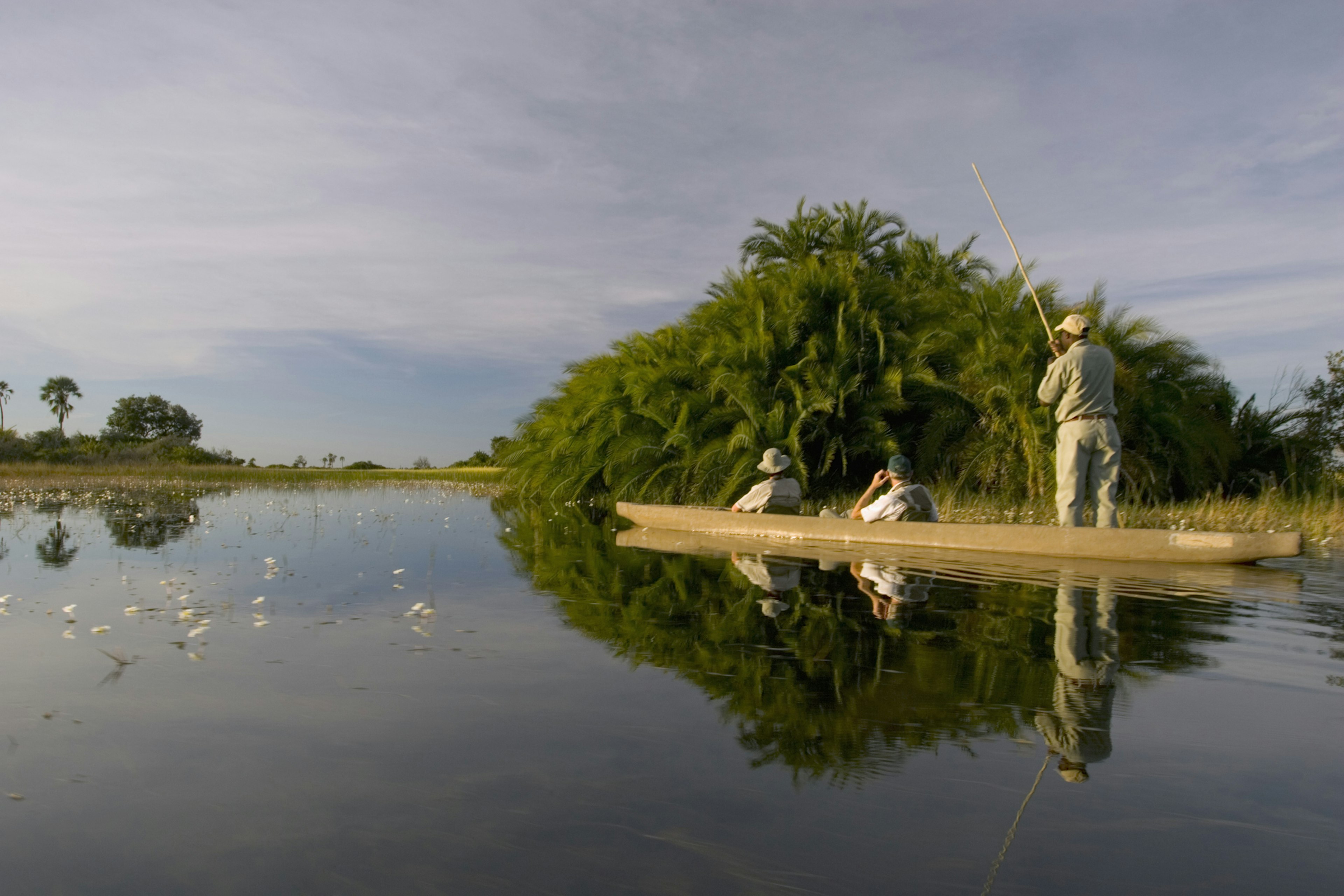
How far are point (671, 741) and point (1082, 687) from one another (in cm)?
206

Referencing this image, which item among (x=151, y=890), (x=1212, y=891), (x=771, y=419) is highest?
(x=771, y=419)

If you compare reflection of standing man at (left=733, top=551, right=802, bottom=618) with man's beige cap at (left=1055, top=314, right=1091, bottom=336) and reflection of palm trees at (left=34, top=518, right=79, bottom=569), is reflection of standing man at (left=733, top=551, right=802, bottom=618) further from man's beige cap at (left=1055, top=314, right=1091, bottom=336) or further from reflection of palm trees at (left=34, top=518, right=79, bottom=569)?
reflection of palm trees at (left=34, top=518, right=79, bottom=569)

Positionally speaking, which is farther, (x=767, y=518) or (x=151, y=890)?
(x=767, y=518)

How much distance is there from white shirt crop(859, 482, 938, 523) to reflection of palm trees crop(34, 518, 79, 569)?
909 centimetres

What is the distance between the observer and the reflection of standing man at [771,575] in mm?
6520

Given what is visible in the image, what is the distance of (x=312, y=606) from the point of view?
648 centimetres

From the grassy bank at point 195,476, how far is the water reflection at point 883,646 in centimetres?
2613

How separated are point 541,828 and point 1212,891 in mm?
1832

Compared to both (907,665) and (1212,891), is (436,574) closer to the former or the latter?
(907,665)

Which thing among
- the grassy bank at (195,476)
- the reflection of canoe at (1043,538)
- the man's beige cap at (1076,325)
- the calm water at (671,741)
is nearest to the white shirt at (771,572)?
the calm water at (671,741)

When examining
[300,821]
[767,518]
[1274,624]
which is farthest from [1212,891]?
[767,518]

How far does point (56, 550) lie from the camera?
992 cm

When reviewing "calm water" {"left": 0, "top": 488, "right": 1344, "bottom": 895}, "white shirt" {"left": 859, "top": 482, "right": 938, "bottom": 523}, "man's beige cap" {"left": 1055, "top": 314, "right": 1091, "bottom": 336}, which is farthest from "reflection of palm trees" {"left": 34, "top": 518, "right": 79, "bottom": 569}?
"man's beige cap" {"left": 1055, "top": 314, "right": 1091, "bottom": 336}

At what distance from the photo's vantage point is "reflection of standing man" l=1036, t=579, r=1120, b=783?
3240 millimetres
